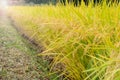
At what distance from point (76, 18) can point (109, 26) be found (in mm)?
723

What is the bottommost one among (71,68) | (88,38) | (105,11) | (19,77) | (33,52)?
(33,52)

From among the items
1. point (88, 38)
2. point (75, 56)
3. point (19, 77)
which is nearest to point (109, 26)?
point (88, 38)

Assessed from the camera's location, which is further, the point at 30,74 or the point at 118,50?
the point at 30,74

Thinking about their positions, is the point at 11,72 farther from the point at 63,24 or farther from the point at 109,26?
the point at 109,26

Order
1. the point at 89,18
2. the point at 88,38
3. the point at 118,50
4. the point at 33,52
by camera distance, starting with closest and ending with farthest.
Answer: the point at 118,50 → the point at 88,38 → the point at 89,18 → the point at 33,52

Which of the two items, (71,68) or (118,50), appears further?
(71,68)

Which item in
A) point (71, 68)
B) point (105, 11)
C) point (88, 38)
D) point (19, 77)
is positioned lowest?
point (19, 77)

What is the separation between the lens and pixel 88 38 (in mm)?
3436

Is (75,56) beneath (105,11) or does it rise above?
beneath

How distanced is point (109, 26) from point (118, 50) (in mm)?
794

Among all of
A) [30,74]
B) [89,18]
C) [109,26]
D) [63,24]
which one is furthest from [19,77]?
[109,26]

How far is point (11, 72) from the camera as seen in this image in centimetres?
476

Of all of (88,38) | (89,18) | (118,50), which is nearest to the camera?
(118,50)

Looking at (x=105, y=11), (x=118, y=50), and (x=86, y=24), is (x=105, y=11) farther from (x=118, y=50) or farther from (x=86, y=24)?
(x=118, y=50)
